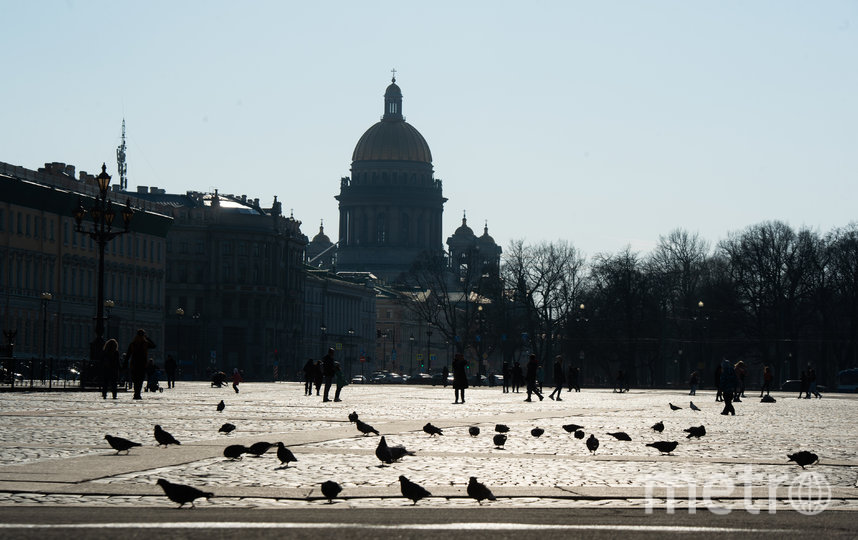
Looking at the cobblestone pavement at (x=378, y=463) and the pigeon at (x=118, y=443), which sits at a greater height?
the pigeon at (x=118, y=443)

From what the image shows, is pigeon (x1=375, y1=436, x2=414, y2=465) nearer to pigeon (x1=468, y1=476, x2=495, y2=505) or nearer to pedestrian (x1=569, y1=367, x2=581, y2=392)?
pigeon (x1=468, y1=476, x2=495, y2=505)

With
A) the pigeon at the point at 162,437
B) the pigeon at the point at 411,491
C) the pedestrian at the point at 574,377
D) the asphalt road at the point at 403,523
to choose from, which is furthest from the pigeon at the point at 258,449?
the pedestrian at the point at 574,377

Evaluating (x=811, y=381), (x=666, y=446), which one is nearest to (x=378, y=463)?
(x=666, y=446)

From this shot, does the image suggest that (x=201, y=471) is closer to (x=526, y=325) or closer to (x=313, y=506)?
(x=313, y=506)

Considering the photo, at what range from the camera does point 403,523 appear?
1295 centimetres

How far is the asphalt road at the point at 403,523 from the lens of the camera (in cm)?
1220

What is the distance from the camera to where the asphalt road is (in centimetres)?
1220

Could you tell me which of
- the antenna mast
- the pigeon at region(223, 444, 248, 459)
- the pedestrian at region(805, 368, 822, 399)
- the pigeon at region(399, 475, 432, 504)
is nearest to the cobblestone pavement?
the pigeon at region(223, 444, 248, 459)

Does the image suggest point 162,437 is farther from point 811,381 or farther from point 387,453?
point 811,381

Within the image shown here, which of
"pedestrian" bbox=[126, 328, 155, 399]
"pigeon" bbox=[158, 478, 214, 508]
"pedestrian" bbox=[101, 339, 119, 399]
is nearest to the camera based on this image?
"pigeon" bbox=[158, 478, 214, 508]

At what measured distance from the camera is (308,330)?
6969 inches

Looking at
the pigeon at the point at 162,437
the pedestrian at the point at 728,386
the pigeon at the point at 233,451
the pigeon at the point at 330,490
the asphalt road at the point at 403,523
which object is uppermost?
the pedestrian at the point at 728,386

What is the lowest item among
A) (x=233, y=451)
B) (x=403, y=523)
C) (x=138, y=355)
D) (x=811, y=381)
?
(x=403, y=523)

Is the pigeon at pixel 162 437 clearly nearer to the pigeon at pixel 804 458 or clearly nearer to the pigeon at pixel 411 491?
the pigeon at pixel 411 491
